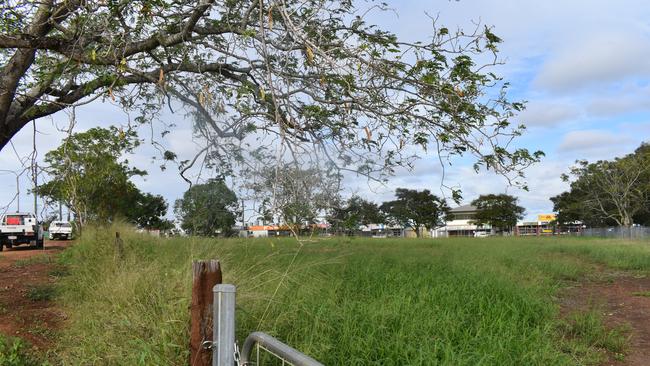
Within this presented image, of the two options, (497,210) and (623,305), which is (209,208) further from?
(497,210)

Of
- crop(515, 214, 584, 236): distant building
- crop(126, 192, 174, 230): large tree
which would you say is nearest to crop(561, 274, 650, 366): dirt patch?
crop(126, 192, 174, 230): large tree

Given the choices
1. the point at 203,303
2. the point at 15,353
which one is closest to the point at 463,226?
the point at 15,353

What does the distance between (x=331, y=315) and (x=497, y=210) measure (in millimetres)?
67045

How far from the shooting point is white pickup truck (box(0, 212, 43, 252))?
25.9 metres

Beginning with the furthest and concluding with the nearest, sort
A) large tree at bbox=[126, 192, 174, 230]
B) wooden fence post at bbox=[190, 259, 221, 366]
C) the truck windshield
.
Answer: large tree at bbox=[126, 192, 174, 230] → the truck windshield → wooden fence post at bbox=[190, 259, 221, 366]

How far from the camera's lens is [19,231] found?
2617 centimetres

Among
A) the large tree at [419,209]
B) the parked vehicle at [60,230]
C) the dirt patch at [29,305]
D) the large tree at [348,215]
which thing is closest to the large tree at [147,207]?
the parked vehicle at [60,230]

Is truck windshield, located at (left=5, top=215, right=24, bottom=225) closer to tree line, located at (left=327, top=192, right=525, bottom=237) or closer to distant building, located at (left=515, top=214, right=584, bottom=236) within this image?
tree line, located at (left=327, top=192, right=525, bottom=237)

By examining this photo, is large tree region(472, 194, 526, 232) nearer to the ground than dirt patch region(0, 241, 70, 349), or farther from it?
farther from it

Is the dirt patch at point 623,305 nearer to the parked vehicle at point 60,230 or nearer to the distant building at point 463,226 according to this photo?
the parked vehicle at point 60,230

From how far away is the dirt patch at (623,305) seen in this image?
7277 millimetres

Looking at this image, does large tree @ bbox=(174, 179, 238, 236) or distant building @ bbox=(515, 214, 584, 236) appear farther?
distant building @ bbox=(515, 214, 584, 236)

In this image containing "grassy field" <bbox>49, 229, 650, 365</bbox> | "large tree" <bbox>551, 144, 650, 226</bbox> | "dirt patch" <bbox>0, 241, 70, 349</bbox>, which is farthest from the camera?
"large tree" <bbox>551, 144, 650, 226</bbox>

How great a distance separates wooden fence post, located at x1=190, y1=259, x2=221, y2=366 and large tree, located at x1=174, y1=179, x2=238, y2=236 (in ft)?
8.77
